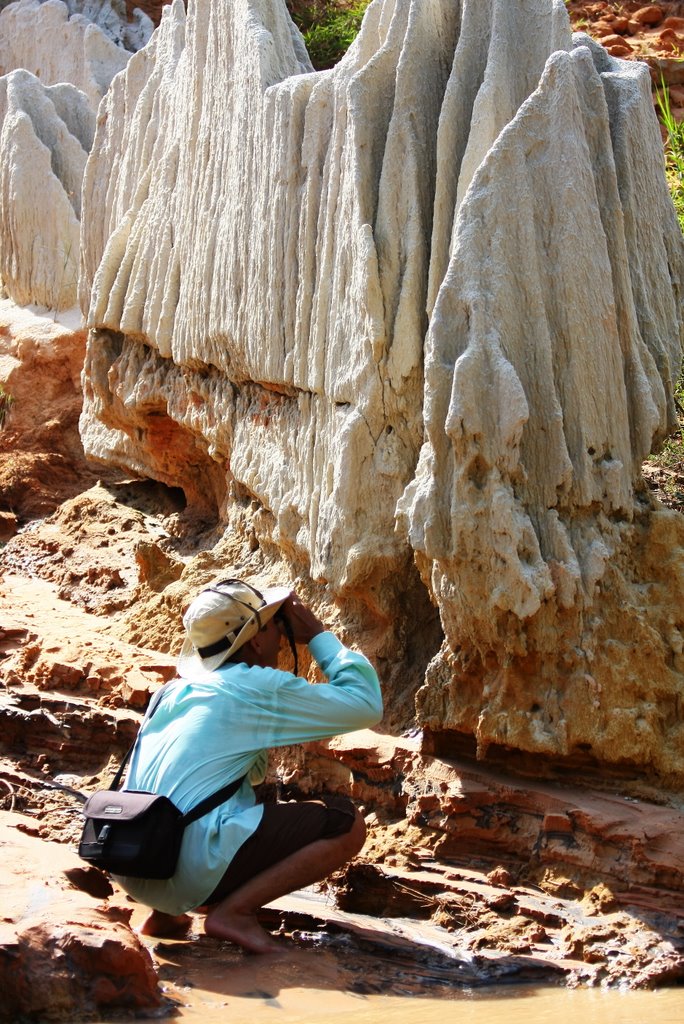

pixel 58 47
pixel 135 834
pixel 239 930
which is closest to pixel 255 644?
pixel 135 834

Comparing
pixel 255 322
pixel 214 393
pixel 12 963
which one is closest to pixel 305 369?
pixel 255 322

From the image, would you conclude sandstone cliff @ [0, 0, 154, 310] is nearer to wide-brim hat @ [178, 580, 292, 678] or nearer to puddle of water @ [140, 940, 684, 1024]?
wide-brim hat @ [178, 580, 292, 678]

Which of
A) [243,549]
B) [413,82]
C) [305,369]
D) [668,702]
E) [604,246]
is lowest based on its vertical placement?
[668,702]

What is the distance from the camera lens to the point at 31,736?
19.1 feet

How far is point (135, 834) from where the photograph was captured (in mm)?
3598

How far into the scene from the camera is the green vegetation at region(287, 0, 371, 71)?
13266 millimetres

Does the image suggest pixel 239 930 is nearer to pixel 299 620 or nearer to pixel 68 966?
pixel 68 966

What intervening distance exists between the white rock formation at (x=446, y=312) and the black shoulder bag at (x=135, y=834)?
1313 mm

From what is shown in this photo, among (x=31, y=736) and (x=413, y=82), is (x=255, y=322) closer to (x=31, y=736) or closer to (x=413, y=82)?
(x=413, y=82)

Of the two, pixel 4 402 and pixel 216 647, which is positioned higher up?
pixel 4 402

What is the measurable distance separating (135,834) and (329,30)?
448 inches

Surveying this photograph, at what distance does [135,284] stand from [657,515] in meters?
3.64

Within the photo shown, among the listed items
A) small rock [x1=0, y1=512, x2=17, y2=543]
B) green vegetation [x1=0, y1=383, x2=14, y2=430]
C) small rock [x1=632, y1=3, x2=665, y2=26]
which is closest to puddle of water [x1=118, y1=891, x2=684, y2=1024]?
small rock [x1=0, y1=512, x2=17, y2=543]

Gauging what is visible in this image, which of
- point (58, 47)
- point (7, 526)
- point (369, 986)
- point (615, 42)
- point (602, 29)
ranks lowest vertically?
point (369, 986)
